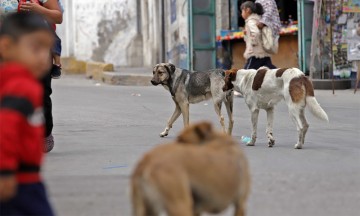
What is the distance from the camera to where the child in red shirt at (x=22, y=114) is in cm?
310

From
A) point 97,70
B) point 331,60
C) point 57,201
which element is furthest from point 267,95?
point 97,70

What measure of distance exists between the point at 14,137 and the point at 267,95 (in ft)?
19.7

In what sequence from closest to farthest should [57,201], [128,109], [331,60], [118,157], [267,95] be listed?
1. [57,201]
2. [118,157]
3. [267,95]
4. [128,109]
5. [331,60]

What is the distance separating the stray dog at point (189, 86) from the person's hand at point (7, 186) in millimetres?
6639

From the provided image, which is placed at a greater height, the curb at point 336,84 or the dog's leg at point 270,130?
the dog's leg at point 270,130

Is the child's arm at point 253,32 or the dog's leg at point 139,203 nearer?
the dog's leg at point 139,203

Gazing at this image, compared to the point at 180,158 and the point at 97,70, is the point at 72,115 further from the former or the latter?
Answer: the point at 97,70

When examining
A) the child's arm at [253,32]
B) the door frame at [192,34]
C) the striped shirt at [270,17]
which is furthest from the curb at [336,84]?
the door frame at [192,34]

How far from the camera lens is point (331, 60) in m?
17.6

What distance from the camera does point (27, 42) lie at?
10.7ft

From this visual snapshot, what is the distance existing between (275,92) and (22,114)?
5.95 m

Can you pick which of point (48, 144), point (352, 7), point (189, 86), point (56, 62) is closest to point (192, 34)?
point (352, 7)

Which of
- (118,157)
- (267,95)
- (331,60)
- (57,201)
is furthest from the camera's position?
(331,60)

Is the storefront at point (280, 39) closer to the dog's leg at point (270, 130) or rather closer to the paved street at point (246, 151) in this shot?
the paved street at point (246, 151)
